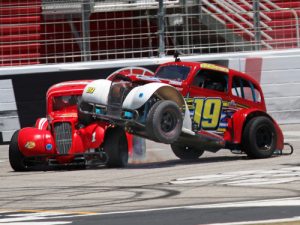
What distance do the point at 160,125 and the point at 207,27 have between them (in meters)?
8.67

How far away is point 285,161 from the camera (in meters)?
14.6

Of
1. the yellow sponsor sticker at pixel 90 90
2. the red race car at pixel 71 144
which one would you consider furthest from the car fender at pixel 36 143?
the yellow sponsor sticker at pixel 90 90

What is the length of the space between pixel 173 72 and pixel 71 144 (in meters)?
2.02

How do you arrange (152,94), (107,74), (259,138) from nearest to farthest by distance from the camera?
(152,94)
(259,138)
(107,74)

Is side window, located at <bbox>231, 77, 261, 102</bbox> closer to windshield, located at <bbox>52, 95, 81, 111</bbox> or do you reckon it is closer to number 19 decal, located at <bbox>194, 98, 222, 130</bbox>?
number 19 decal, located at <bbox>194, 98, 222, 130</bbox>

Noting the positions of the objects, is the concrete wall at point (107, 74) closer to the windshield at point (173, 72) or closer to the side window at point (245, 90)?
the side window at point (245, 90)

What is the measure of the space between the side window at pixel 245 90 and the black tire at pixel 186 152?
51.0 inches

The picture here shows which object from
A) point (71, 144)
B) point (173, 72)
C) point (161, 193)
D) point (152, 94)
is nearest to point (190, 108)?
point (173, 72)

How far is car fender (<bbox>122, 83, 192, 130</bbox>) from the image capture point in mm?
13953

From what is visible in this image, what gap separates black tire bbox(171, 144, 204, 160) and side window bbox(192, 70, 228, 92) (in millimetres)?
1477

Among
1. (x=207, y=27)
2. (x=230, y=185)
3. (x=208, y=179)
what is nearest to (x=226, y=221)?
(x=230, y=185)

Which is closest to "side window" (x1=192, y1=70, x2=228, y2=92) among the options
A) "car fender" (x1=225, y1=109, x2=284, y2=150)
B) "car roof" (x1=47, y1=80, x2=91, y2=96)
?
"car fender" (x1=225, y1=109, x2=284, y2=150)

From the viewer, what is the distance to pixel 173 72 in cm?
1534

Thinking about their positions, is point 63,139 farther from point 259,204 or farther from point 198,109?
point 259,204
